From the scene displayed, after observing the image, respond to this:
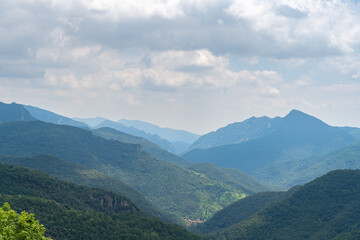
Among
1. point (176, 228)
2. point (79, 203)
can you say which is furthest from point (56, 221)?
point (176, 228)

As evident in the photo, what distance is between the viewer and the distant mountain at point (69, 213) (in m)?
147

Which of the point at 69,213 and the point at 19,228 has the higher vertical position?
the point at 19,228

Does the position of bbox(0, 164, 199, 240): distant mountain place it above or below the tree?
below

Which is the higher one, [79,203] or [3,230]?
[3,230]

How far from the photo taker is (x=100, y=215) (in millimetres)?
173500

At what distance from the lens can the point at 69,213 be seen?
515 feet

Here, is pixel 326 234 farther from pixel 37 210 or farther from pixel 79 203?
pixel 37 210

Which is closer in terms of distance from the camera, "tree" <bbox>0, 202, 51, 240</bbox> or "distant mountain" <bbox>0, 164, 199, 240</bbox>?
"tree" <bbox>0, 202, 51, 240</bbox>

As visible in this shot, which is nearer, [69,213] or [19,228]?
[19,228]

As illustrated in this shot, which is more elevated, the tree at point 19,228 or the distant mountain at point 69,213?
the tree at point 19,228

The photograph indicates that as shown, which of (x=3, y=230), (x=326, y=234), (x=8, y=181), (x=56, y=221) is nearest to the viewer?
(x=3, y=230)

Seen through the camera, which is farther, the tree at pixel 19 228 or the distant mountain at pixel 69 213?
the distant mountain at pixel 69 213

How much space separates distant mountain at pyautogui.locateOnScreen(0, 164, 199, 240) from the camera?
147 m

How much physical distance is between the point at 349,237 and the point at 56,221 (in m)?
136
